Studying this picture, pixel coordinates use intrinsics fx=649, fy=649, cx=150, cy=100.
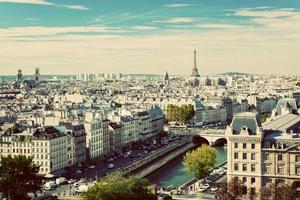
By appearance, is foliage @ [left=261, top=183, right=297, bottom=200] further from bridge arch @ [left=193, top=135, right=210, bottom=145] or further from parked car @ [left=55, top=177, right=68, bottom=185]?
bridge arch @ [left=193, top=135, right=210, bottom=145]

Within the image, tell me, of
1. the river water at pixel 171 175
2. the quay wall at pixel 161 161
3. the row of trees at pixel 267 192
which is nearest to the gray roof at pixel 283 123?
the river water at pixel 171 175

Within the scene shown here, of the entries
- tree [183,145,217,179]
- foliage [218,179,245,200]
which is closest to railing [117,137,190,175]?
tree [183,145,217,179]

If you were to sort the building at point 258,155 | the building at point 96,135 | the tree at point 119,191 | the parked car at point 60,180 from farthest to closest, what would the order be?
1. the building at point 96,135
2. the parked car at point 60,180
3. the building at point 258,155
4. the tree at point 119,191

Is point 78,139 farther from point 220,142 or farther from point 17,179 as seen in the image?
point 220,142

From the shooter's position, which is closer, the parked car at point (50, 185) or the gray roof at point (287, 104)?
the parked car at point (50, 185)

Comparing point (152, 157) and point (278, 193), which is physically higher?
point (278, 193)

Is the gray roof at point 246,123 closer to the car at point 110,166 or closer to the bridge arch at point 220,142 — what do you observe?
the car at point 110,166

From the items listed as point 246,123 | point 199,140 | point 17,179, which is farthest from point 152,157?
point 17,179
